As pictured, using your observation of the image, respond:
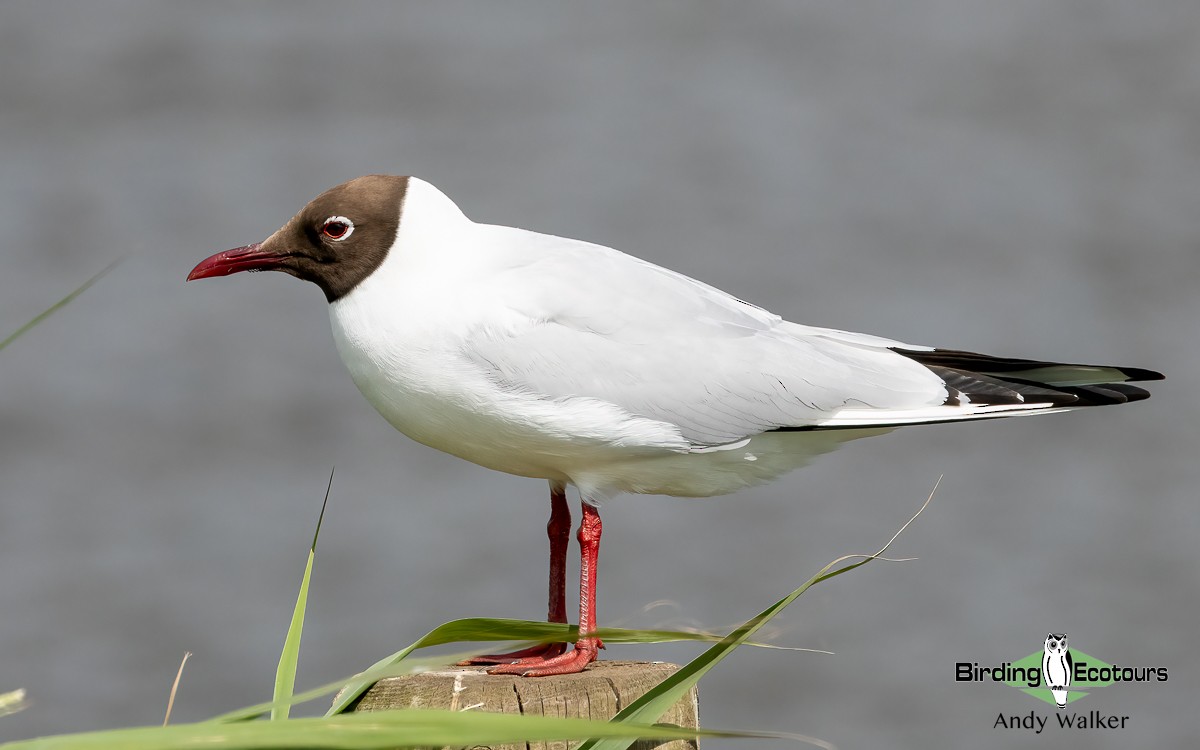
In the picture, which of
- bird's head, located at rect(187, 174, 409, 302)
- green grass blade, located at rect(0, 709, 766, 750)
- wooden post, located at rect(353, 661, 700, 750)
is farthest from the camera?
bird's head, located at rect(187, 174, 409, 302)

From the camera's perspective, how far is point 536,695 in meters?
2.84

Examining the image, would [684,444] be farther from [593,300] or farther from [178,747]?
[178,747]

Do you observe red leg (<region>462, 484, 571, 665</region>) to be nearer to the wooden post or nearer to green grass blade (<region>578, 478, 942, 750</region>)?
the wooden post

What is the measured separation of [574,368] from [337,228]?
74cm

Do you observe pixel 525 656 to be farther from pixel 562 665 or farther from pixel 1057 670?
pixel 1057 670

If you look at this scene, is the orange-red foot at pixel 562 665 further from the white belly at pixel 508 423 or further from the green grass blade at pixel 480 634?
the green grass blade at pixel 480 634

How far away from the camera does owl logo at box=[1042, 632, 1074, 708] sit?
159 inches

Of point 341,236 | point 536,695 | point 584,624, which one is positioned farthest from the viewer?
point 341,236

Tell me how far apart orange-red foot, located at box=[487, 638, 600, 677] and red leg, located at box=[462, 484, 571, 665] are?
69 millimetres

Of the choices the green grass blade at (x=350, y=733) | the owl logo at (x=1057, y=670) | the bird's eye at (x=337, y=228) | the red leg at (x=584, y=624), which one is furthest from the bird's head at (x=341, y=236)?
the owl logo at (x=1057, y=670)

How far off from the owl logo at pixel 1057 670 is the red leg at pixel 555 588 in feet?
5.28

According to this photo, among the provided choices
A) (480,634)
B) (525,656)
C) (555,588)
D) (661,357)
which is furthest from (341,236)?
(480,634)

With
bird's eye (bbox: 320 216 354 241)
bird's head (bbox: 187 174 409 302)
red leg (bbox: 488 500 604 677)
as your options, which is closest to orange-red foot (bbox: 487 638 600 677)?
red leg (bbox: 488 500 604 677)

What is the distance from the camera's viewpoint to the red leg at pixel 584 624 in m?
3.15
